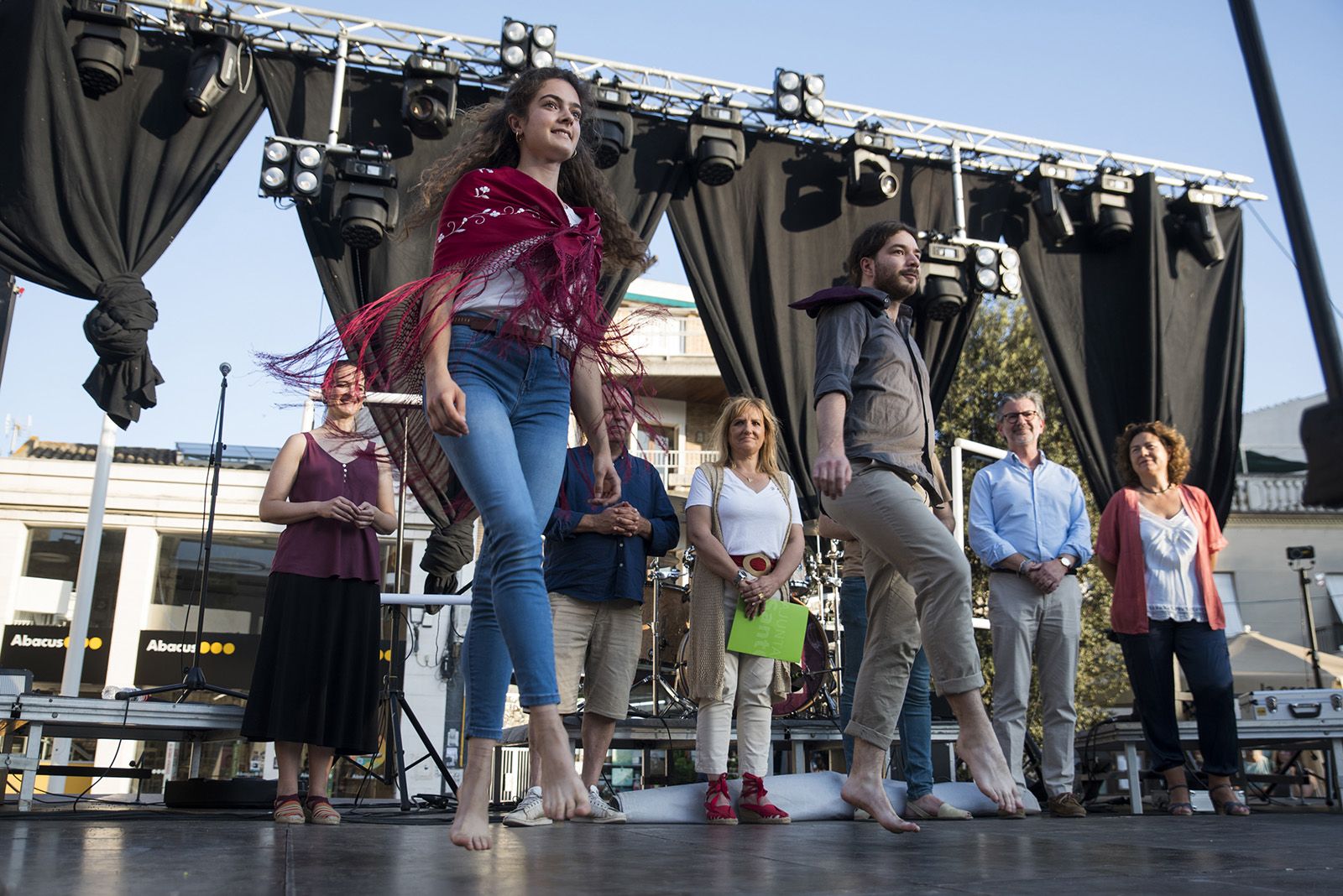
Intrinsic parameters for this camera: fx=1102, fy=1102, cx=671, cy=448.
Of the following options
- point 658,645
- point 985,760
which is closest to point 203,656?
point 658,645

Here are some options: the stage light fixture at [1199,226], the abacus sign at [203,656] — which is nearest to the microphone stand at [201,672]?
the stage light fixture at [1199,226]

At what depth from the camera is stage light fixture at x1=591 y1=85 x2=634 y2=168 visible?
8.08 m

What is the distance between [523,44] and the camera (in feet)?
26.9

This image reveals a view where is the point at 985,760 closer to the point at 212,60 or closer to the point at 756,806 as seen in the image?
the point at 756,806

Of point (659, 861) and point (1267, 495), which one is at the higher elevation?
point (1267, 495)

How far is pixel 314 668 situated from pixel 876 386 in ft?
7.04

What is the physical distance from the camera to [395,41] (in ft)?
26.7

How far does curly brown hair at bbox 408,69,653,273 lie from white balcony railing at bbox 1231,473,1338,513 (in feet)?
81.9

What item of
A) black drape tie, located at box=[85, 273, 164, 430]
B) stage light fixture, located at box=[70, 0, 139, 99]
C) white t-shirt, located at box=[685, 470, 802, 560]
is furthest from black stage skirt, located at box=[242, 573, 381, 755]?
stage light fixture, located at box=[70, 0, 139, 99]

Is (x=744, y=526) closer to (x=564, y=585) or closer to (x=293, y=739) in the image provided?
(x=564, y=585)

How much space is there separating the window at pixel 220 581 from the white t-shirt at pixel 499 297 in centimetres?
1719

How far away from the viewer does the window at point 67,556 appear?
18.5 metres

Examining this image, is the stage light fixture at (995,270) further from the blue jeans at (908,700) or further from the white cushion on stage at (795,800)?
the white cushion on stage at (795,800)

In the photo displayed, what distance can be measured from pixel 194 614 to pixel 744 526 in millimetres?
17156
